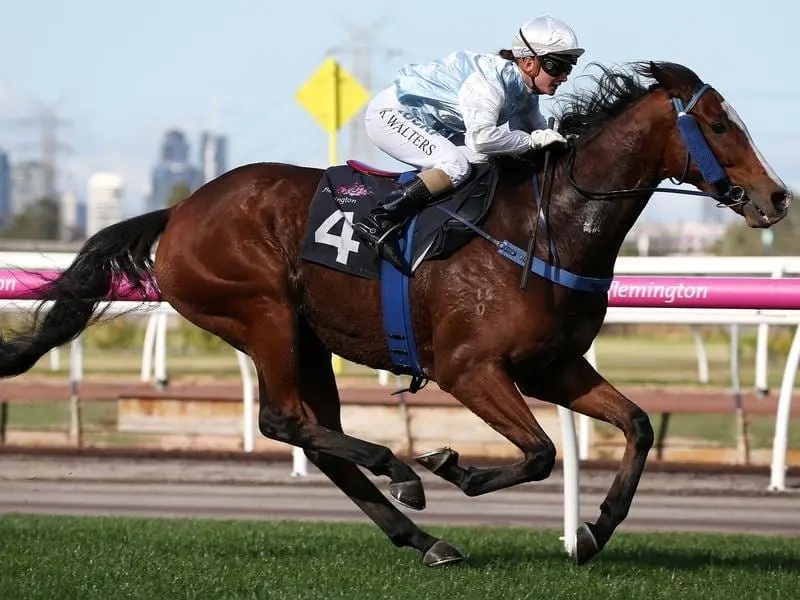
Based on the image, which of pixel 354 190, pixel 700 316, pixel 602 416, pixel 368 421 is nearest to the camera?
pixel 602 416

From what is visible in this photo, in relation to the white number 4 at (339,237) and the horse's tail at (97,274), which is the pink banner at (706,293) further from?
the horse's tail at (97,274)

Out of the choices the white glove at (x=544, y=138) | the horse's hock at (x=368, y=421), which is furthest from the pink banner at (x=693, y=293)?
the horse's hock at (x=368, y=421)

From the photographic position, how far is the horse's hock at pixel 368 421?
9.37 m

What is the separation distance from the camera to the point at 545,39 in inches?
214

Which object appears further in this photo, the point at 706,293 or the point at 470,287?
the point at 706,293

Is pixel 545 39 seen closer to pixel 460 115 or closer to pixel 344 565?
pixel 460 115

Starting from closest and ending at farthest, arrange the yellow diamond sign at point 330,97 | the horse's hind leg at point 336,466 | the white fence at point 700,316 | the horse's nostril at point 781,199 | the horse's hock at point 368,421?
the horse's nostril at point 781,199 → the horse's hind leg at point 336,466 → the white fence at point 700,316 → the horse's hock at point 368,421 → the yellow diamond sign at point 330,97

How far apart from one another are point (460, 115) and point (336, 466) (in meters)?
1.41

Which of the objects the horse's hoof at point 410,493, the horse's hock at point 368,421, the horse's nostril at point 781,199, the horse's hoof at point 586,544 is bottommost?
the horse's hock at point 368,421

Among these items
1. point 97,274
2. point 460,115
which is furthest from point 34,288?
point 460,115

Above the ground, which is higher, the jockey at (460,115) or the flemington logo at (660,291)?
the jockey at (460,115)

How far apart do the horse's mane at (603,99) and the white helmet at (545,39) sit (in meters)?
0.15

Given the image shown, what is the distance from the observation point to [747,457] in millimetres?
9258

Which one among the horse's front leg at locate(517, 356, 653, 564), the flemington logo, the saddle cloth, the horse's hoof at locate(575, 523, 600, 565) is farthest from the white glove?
the horse's hoof at locate(575, 523, 600, 565)
